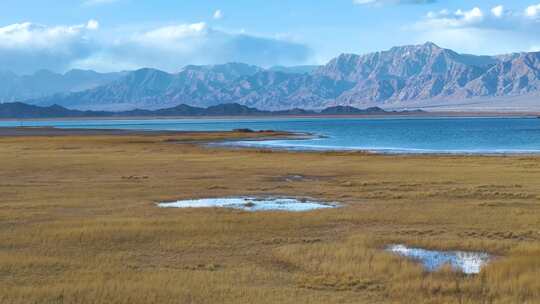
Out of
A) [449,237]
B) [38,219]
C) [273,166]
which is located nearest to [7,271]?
[38,219]

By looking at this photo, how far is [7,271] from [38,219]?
27.2 feet

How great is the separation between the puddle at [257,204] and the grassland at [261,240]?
4.25 feet

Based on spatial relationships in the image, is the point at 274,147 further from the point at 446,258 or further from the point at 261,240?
the point at 446,258

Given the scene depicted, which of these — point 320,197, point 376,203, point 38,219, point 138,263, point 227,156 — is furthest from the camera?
point 227,156

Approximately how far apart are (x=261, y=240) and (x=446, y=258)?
5.83 meters

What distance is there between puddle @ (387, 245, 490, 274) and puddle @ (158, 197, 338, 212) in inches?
346

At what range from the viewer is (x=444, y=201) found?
30.7 m

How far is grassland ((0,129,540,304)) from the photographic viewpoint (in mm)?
15672

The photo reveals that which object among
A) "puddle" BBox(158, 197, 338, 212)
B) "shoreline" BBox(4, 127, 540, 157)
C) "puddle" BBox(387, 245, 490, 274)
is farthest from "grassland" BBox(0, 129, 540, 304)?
"shoreline" BBox(4, 127, 540, 157)

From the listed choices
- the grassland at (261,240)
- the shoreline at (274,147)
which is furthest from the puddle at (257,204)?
the shoreline at (274,147)

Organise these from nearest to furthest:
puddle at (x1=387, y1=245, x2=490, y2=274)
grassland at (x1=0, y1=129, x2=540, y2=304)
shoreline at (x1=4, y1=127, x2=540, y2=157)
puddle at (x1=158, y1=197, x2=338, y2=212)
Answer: grassland at (x1=0, y1=129, x2=540, y2=304), puddle at (x1=387, y1=245, x2=490, y2=274), puddle at (x1=158, y1=197, x2=338, y2=212), shoreline at (x1=4, y1=127, x2=540, y2=157)

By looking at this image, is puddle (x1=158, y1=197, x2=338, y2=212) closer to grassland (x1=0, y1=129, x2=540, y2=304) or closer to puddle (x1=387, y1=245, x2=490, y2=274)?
grassland (x1=0, y1=129, x2=540, y2=304)

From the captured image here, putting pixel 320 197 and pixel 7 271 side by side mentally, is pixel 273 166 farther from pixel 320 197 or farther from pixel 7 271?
pixel 7 271

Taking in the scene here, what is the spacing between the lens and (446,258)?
63.5 ft
